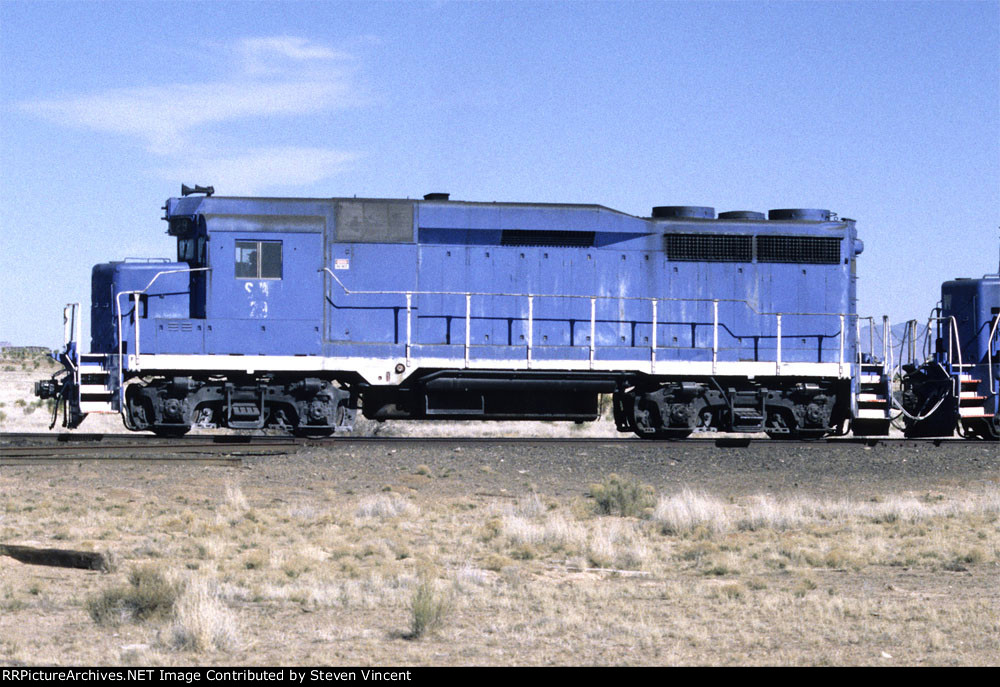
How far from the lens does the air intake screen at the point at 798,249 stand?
20062mm

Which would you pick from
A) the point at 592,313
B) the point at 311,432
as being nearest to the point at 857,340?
the point at 592,313

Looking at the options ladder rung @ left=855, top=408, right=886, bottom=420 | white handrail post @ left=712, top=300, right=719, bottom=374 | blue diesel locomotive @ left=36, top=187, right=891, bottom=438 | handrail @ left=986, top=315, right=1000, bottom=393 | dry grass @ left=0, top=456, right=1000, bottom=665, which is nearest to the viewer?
dry grass @ left=0, top=456, right=1000, bottom=665

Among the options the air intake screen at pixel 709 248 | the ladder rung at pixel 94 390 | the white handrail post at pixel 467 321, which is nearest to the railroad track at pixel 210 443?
the ladder rung at pixel 94 390

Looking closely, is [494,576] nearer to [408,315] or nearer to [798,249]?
[408,315]

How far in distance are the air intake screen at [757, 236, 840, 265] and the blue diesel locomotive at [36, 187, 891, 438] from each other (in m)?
0.03

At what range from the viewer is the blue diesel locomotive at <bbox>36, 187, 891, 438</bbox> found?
60.9 feet

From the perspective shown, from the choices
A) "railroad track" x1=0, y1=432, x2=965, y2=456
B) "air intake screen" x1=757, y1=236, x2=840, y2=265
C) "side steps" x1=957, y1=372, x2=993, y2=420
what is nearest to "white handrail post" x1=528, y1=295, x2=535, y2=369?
"railroad track" x1=0, y1=432, x2=965, y2=456

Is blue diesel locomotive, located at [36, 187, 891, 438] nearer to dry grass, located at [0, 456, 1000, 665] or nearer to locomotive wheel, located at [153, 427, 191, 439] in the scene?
locomotive wheel, located at [153, 427, 191, 439]

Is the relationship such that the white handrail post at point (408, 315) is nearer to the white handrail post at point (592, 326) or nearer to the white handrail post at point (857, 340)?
the white handrail post at point (592, 326)

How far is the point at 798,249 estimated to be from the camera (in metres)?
20.1

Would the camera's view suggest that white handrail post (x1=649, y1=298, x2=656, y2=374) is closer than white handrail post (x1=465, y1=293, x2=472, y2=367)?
No

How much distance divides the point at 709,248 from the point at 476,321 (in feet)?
14.1

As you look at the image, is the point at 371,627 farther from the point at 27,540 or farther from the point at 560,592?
the point at 27,540

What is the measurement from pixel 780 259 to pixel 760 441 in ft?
10.7
